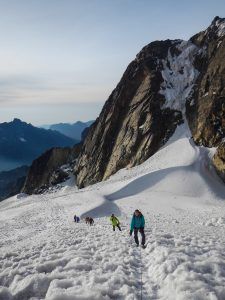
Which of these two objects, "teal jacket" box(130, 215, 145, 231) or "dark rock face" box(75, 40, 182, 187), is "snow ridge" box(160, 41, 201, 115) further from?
"teal jacket" box(130, 215, 145, 231)

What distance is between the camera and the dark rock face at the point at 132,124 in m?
70.4

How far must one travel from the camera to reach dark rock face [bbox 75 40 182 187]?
70375 mm

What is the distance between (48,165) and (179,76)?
4732 centimetres

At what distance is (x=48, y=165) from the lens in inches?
4235

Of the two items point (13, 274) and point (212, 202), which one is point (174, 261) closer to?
point (13, 274)

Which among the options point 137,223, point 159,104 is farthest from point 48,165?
point 137,223

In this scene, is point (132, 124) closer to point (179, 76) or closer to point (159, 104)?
point (159, 104)

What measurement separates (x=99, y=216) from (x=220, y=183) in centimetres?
1758

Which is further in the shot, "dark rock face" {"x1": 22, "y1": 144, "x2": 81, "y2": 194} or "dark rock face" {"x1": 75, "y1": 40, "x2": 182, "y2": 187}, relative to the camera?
"dark rock face" {"x1": 22, "y1": 144, "x2": 81, "y2": 194}

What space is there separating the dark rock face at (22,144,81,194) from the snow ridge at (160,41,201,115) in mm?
35717

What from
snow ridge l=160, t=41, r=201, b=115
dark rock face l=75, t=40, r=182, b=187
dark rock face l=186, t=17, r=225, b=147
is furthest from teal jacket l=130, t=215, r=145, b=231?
snow ridge l=160, t=41, r=201, b=115

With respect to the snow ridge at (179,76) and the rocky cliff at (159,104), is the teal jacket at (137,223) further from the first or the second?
the snow ridge at (179,76)

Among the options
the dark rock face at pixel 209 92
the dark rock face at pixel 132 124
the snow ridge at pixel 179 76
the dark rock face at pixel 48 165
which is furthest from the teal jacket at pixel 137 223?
the dark rock face at pixel 48 165

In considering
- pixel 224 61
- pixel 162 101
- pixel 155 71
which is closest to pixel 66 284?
pixel 224 61
